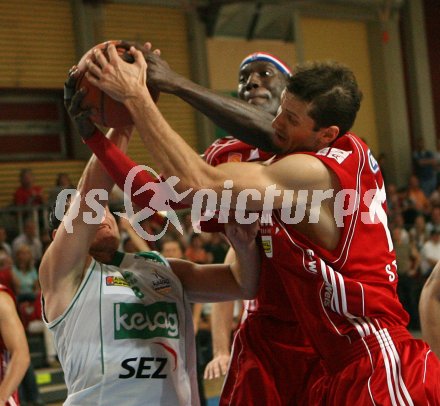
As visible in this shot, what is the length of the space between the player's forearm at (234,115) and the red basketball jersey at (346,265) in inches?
11.2

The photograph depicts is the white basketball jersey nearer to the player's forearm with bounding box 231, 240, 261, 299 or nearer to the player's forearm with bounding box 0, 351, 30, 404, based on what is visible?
the player's forearm with bounding box 231, 240, 261, 299

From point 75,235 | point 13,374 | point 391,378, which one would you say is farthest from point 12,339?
point 391,378

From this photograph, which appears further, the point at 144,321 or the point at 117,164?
the point at 144,321

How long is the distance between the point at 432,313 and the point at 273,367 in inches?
29.2

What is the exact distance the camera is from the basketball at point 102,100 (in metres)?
3.14

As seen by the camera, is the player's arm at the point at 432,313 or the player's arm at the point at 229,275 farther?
the player's arm at the point at 229,275

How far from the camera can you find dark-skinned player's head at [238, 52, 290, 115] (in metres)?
3.96

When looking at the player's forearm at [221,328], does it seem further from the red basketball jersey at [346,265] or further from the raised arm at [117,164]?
the raised arm at [117,164]

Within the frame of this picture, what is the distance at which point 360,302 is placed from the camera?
3203 millimetres

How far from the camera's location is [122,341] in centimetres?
A: 362

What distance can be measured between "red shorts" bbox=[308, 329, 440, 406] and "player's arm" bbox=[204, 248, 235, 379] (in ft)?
3.35

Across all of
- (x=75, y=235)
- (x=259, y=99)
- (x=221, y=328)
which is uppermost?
(x=259, y=99)

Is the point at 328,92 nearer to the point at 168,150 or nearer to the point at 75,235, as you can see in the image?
the point at 168,150

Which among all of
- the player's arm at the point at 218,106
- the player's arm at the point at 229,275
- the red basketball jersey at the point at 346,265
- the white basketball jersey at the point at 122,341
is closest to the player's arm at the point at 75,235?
the white basketball jersey at the point at 122,341
